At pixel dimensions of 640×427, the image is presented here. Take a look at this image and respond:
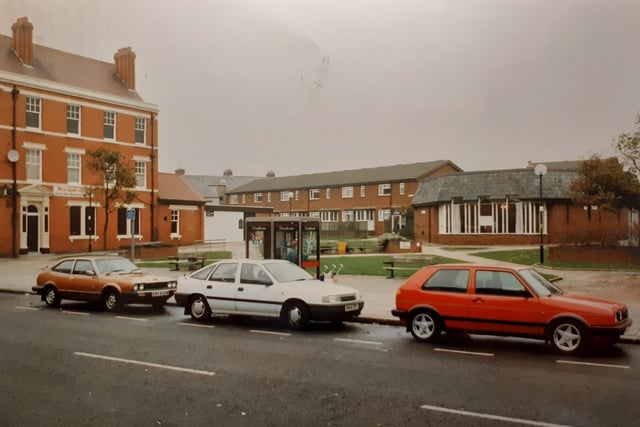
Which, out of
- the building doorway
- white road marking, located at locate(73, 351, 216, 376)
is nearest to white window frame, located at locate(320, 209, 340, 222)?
the building doorway

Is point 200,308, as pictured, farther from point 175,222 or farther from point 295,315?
point 175,222

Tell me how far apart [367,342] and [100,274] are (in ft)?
28.9

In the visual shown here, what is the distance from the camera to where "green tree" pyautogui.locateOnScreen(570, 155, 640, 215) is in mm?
26578

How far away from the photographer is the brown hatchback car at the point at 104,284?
16.1 m

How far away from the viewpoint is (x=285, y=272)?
14047 millimetres

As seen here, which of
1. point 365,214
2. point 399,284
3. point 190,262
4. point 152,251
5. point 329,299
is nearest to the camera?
point 329,299

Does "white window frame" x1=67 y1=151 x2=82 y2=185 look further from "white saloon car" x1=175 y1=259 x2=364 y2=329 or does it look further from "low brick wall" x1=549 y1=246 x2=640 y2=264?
"low brick wall" x1=549 y1=246 x2=640 y2=264

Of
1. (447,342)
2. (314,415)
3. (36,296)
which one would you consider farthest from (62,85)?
(314,415)

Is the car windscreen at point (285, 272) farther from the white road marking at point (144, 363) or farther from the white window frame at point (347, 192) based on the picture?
the white window frame at point (347, 192)

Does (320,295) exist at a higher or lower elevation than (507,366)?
higher

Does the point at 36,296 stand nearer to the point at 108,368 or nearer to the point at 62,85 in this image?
the point at 108,368

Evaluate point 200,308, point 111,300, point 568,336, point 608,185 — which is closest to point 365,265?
point 608,185

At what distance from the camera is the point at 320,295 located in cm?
1281

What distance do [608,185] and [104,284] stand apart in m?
22.2
